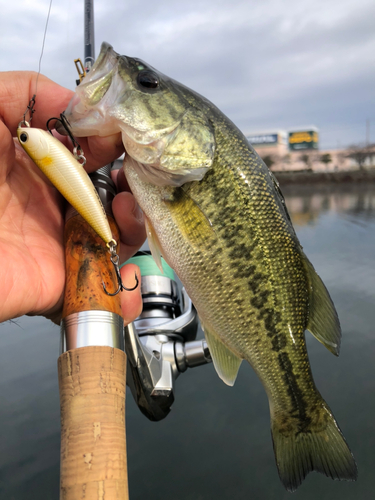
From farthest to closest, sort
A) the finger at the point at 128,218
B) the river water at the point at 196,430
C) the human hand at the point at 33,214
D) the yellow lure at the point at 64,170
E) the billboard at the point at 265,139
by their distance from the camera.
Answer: the billboard at the point at 265,139, the river water at the point at 196,430, the finger at the point at 128,218, the human hand at the point at 33,214, the yellow lure at the point at 64,170

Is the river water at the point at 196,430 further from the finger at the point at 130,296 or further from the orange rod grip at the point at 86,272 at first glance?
the orange rod grip at the point at 86,272

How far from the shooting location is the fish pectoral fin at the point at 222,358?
159 cm

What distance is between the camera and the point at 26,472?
2.61 meters

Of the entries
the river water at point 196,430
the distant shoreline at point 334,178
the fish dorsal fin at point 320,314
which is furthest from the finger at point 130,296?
the distant shoreline at point 334,178

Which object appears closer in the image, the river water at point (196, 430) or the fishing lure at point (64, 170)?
the fishing lure at point (64, 170)

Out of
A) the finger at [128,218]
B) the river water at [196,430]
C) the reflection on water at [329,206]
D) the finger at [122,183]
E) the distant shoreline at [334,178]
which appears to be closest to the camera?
the finger at [128,218]

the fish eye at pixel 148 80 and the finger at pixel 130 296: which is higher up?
the fish eye at pixel 148 80

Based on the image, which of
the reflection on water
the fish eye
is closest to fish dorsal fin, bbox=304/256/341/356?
the fish eye

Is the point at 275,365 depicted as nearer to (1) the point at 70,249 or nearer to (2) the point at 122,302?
(2) the point at 122,302

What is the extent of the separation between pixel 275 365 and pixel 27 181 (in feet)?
4.64

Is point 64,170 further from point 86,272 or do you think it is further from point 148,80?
point 148,80

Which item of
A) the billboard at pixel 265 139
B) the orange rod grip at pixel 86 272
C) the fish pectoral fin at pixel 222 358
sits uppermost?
the orange rod grip at pixel 86 272

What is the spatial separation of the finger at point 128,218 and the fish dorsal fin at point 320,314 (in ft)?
2.68

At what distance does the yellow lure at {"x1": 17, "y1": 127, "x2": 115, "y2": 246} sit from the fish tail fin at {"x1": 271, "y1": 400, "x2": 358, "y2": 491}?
116 cm
